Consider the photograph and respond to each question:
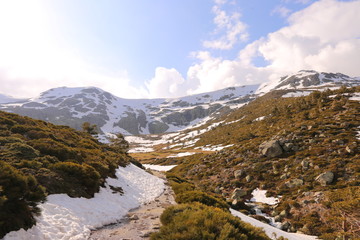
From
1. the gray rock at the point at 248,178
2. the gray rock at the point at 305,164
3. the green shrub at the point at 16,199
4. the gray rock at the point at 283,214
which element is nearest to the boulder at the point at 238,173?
the gray rock at the point at 248,178

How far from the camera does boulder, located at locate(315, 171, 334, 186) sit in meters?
22.5

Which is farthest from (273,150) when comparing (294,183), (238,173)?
(294,183)

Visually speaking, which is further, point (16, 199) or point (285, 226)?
point (285, 226)

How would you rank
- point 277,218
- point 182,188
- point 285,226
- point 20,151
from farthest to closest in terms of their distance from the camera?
point 277,218
point 182,188
point 285,226
point 20,151

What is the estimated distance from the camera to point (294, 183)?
2488 centimetres

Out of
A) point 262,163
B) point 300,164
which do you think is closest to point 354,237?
point 300,164

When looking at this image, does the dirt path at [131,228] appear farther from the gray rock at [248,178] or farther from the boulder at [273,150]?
the boulder at [273,150]

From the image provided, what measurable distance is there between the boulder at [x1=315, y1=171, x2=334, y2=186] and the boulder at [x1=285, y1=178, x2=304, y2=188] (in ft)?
6.61

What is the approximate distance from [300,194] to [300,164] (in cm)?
684

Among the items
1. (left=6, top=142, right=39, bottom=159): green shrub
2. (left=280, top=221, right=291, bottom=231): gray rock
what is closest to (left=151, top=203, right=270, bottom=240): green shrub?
(left=6, top=142, right=39, bottom=159): green shrub

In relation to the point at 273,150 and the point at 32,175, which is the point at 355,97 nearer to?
the point at 273,150

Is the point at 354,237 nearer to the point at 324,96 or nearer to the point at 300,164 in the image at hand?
the point at 300,164

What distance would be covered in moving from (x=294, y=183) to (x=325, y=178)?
3530mm

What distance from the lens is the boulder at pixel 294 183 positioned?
80.1 ft
